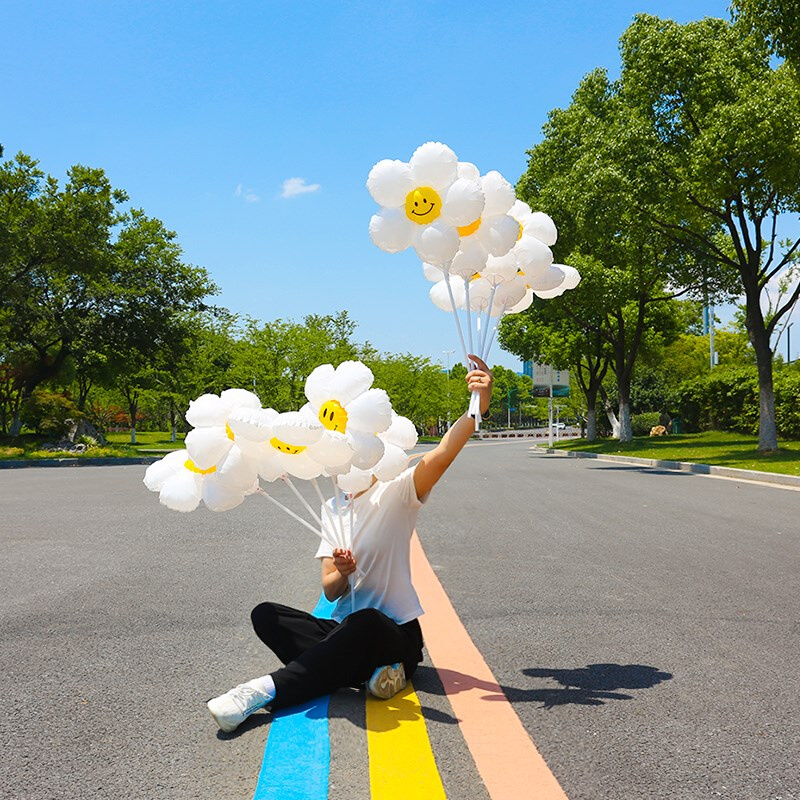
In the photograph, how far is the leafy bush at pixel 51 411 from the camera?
38056mm

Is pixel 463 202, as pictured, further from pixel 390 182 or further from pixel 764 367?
pixel 764 367

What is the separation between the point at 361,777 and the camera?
2.80m

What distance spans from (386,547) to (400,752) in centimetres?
94

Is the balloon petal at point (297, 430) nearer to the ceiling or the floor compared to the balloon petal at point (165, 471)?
nearer to the ceiling

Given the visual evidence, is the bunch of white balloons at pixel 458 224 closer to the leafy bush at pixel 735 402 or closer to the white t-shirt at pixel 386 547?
the white t-shirt at pixel 386 547

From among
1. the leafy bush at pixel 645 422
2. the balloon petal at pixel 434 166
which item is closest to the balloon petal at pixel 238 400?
the balloon petal at pixel 434 166

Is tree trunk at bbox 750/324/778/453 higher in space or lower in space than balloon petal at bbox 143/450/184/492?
higher

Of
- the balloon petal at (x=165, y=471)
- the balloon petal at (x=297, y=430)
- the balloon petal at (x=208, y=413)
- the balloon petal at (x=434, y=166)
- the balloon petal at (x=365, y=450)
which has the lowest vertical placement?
the balloon petal at (x=165, y=471)

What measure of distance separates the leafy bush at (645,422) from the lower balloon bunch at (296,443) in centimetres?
4966

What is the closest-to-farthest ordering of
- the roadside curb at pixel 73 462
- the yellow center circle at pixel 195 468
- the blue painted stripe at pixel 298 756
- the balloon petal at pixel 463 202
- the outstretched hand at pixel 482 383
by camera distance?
the blue painted stripe at pixel 298 756, the yellow center circle at pixel 195 468, the outstretched hand at pixel 482 383, the balloon petal at pixel 463 202, the roadside curb at pixel 73 462

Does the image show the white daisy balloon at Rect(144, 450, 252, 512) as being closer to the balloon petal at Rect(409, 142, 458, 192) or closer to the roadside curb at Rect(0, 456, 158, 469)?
the balloon petal at Rect(409, 142, 458, 192)

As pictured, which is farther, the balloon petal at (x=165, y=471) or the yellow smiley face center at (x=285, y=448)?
the balloon petal at (x=165, y=471)

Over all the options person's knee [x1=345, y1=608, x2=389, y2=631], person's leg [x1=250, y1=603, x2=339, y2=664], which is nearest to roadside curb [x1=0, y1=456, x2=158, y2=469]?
person's leg [x1=250, y1=603, x2=339, y2=664]

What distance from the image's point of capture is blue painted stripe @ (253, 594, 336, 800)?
267 centimetres
